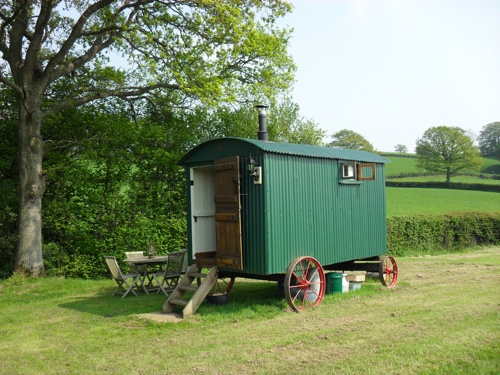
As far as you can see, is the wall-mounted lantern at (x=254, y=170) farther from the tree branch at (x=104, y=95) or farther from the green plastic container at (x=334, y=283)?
the tree branch at (x=104, y=95)

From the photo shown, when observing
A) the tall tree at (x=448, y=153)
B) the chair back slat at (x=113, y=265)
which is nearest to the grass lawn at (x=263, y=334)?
the chair back slat at (x=113, y=265)

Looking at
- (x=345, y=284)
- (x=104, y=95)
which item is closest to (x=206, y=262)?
(x=345, y=284)

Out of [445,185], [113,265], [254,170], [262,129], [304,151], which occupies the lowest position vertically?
[113,265]

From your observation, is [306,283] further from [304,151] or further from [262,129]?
[262,129]

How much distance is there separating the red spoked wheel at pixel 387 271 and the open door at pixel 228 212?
3.63 meters

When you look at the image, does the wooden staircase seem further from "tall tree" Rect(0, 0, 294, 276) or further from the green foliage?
the green foliage

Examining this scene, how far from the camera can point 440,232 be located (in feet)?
A: 69.0

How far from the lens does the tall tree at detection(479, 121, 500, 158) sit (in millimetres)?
73938

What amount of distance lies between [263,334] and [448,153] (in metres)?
49.9

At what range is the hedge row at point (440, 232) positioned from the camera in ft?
64.1

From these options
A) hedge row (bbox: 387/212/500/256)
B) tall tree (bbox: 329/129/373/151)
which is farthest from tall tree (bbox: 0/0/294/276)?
tall tree (bbox: 329/129/373/151)

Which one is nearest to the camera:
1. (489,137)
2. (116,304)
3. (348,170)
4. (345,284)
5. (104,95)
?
(116,304)

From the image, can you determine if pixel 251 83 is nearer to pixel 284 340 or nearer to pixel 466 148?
pixel 284 340

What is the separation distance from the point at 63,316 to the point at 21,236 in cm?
414
